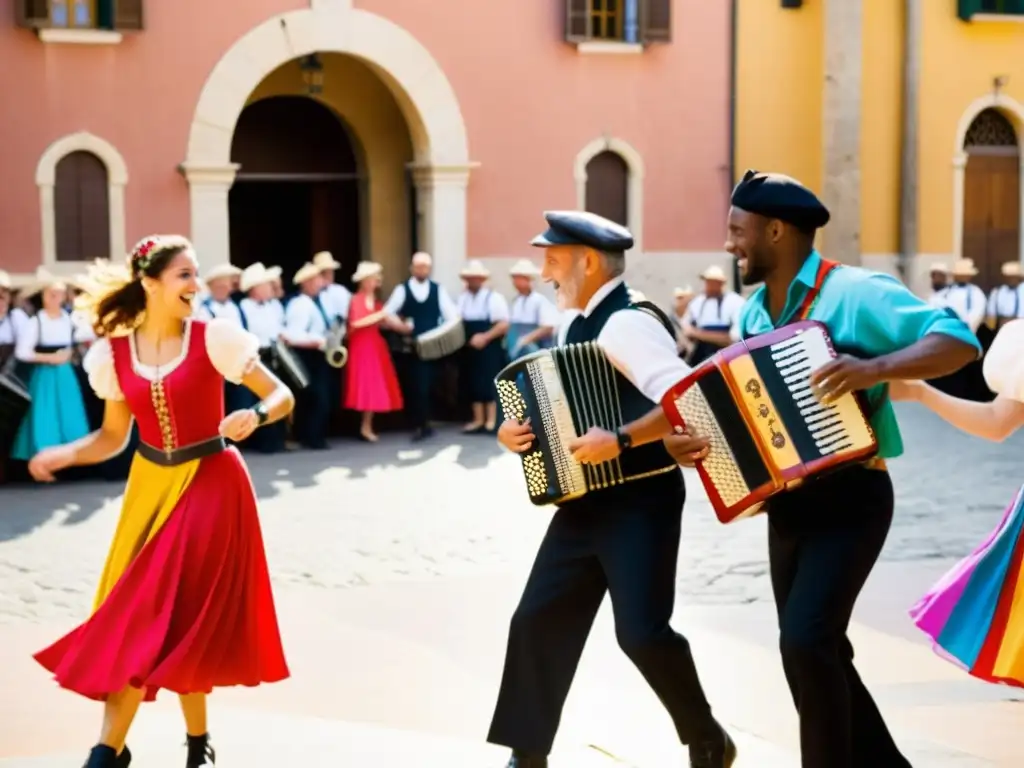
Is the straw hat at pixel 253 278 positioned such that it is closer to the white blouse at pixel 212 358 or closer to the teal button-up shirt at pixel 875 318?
the white blouse at pixel 212 358

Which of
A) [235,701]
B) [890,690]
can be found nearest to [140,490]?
[235,701]

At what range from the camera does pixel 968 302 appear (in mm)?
19469

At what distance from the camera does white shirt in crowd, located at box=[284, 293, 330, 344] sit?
16141 millimetres

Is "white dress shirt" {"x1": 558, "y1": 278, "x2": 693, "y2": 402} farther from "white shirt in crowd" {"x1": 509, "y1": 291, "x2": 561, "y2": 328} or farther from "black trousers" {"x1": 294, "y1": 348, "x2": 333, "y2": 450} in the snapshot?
"white shirt in crowd" {"x1": 509, "y1": 291, "x2": 561, "y2": 328}

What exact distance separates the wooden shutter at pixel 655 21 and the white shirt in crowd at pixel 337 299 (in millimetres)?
5471

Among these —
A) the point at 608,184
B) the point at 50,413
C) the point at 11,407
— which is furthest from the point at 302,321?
the point at 608,184

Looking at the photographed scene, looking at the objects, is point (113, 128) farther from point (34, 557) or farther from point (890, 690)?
point (890, 690)

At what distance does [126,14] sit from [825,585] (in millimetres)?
14301

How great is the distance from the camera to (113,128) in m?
18.0

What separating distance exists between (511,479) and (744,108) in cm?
857

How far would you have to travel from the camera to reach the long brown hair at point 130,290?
6215mm

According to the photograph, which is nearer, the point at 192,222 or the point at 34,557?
the point at 34,557

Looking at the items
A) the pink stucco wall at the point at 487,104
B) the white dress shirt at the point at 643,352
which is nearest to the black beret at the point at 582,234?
the white dress shirt at the point at 643,352

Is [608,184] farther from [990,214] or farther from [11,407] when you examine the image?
[11,407]
